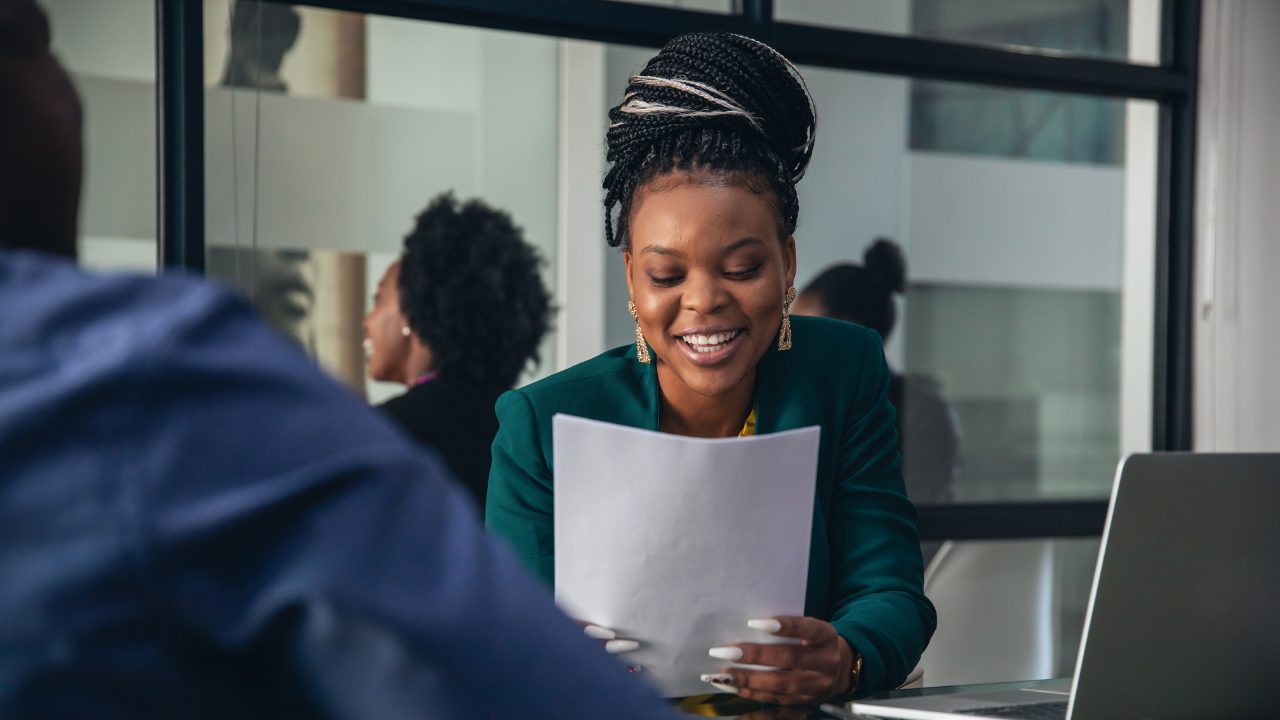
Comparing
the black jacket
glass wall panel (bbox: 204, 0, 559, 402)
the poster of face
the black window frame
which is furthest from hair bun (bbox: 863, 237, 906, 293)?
the poster of face

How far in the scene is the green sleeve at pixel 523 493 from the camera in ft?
5.16

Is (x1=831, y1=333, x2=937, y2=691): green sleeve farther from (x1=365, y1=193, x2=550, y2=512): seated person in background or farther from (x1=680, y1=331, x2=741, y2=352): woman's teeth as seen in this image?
(x1=365, y1=193, x2=550, y2=512): seated person in background

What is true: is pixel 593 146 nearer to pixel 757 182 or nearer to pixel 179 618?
pixel 757 182

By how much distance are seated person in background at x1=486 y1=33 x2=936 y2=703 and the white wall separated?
2611 mm

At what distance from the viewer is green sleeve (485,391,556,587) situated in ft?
5.16

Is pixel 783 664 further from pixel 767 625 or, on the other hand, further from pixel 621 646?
pixel 621 646

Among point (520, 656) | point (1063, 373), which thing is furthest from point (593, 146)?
point (520, 656)

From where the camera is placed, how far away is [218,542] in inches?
14.7

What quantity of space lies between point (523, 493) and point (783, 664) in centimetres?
42

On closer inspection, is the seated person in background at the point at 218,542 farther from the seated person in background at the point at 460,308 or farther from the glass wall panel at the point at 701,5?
the glass wall panel at the point at 701,5

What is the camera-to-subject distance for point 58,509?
1.20 ft

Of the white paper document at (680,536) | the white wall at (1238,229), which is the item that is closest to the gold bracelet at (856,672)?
the white paper document at (680,536)

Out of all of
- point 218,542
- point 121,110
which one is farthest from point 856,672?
point 121,110

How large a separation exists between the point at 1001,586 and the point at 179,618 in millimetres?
3540
